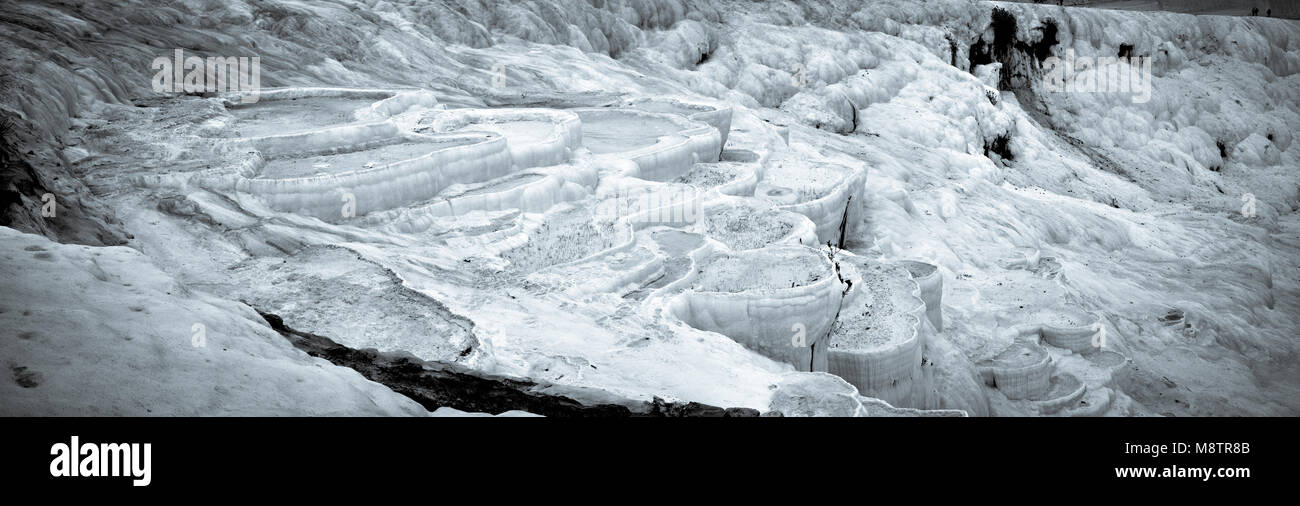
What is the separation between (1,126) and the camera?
8.34m

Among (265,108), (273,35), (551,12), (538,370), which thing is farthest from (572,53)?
(538,370)

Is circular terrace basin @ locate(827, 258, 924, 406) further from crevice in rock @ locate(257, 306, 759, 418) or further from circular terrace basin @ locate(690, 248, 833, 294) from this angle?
crevice in rock @ locate(257, 306, 759, 418)

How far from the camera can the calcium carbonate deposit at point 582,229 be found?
580 cm

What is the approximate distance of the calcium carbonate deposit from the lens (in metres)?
5.80

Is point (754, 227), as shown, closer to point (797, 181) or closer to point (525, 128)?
point (797, 181)

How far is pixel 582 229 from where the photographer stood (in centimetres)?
1105

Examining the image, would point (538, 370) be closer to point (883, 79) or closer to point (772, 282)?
point (772, 282)

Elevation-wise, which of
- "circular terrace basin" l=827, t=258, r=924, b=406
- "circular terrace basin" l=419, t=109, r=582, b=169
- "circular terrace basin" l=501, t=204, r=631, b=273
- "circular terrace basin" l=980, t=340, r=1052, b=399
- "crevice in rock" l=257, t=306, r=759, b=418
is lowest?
"circular terrace basin" l=980, t=340, r=1052, b=399

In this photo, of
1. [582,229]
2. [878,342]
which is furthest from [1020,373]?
[582,229]

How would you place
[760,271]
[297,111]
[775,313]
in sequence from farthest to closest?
[297,111]
[760,271]
[775,313]

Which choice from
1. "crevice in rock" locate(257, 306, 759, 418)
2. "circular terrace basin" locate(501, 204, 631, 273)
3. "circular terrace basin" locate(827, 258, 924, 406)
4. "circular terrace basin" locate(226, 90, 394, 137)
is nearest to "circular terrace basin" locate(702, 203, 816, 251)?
"circular terrace basin" locate(827, 258, 924, 406)

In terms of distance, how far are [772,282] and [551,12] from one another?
15.7 meters

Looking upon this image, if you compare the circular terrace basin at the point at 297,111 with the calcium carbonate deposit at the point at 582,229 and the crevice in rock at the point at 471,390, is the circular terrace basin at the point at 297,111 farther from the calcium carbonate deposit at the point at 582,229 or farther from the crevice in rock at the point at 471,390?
the crevice in rock at the point at 471,390

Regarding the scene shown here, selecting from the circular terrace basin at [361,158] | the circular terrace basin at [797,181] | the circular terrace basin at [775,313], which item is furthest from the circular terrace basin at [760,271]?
the circular terrace basin at [361,158]
